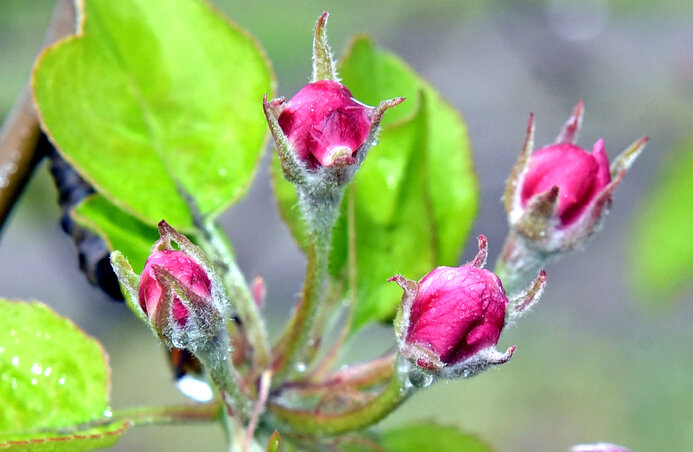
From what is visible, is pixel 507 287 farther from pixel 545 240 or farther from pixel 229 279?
pixel 229 279

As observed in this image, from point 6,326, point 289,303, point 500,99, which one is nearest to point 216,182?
point 6,326

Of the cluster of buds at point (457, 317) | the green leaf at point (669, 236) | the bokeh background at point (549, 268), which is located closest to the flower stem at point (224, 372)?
the cluster of buds at point (457, 317)

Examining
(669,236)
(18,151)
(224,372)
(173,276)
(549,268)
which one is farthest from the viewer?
(549,268)

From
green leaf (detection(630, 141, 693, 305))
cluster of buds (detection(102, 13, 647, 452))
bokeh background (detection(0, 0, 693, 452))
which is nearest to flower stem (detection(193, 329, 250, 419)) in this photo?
cluster of buds (detection(102, 13, 647, 452))

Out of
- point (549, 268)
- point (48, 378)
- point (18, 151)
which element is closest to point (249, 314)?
point (48, 378)

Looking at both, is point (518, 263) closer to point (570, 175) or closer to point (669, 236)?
point (570, 175)

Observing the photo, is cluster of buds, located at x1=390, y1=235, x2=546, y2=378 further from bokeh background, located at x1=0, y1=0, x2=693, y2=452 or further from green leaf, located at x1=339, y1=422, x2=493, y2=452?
bokeh background, located at x1=0, y1=0, x2=693, y2=452

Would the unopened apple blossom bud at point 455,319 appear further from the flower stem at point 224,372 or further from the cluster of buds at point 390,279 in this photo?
the flower stem at point 224,372
